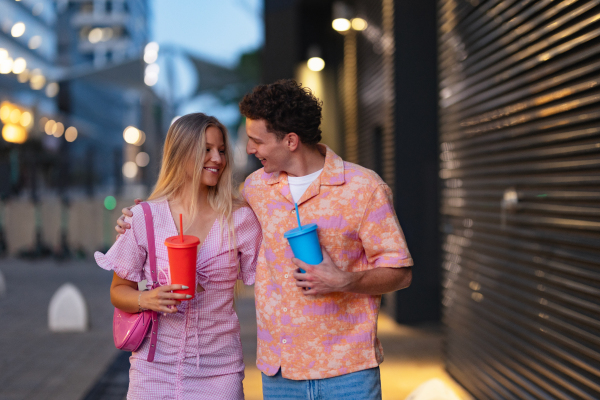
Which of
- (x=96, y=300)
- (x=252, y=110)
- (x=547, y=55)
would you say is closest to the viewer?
(x=252, y=110)

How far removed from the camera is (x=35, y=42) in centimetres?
4156

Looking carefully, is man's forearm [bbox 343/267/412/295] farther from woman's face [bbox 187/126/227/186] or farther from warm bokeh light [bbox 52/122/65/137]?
warm bokeh light [bbox 52/122/65/137]

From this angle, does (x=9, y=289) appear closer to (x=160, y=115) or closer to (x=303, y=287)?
(x=160, y=115)

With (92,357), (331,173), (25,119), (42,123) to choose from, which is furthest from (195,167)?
(42,123)

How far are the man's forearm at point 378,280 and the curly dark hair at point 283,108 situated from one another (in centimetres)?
62

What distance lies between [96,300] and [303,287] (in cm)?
799

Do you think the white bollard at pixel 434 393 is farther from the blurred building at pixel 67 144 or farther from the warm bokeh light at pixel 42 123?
the warm bokeh light at pixel 42 123

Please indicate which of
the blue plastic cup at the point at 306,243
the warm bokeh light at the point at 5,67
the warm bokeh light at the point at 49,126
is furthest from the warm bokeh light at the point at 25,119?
the blue plastic cup at the point at 306,243

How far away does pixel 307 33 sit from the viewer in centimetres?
1131

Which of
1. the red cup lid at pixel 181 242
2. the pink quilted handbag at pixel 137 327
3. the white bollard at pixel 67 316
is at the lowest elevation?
the white bollard at pixel 67 316

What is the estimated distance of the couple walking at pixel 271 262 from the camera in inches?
86.8

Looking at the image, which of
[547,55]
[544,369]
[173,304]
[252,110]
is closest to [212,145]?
[252,110]

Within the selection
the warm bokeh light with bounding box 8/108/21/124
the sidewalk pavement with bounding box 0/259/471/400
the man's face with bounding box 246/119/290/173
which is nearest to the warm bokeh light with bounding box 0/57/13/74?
the warm bokeh light with bounding box 8/108/21/124

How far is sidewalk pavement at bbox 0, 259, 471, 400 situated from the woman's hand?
288 centimetres
